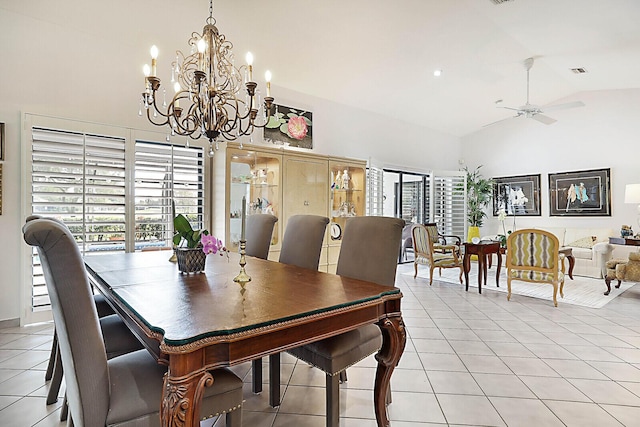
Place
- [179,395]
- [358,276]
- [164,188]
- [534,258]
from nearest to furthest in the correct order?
1. [179,395]
2. [358,276]
3. [164,188]
4. [534,258]

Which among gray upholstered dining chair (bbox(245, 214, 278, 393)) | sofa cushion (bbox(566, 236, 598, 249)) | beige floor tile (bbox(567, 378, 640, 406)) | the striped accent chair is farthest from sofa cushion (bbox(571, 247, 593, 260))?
gray upholstered dining chair (bbox(245, 214, 278, 393))

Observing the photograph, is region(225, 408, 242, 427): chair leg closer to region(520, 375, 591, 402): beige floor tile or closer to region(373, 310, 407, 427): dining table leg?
region(373, 310, 407, 427): dining table leg

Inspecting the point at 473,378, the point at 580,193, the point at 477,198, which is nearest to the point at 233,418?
the point at 473,378

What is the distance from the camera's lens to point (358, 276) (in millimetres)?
2098

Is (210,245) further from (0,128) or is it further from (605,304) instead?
(605,304)

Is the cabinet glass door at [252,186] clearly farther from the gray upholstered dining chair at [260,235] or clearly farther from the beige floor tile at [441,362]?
the beige floor tile at [441,362]

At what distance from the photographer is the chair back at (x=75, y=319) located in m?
0.99

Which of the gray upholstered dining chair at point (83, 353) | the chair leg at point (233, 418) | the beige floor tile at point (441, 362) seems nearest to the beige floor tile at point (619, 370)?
the beige floor tile at point (441, 362)

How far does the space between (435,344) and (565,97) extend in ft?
21.3

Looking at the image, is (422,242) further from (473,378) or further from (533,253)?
(473,378)

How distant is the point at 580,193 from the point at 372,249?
21.8 feet

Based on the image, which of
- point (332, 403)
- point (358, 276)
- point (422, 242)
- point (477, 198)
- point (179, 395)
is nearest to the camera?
point (179, 395)

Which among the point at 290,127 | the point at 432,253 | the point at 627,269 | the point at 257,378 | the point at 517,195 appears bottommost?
the point at 257,378

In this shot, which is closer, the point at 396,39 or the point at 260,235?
the point at 260,235
